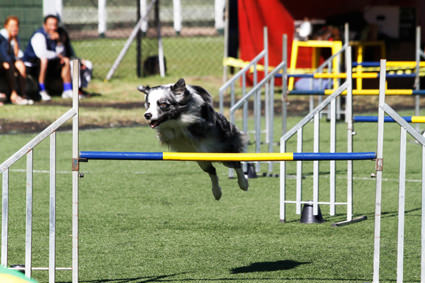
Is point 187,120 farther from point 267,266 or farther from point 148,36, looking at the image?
point 148,36

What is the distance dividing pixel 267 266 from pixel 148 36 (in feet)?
56.6

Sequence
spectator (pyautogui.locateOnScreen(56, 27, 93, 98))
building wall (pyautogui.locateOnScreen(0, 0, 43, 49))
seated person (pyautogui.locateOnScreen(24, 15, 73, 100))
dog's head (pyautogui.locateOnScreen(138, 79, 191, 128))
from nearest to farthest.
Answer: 1. dog's head (pyautogui.locateOnScreen(138, 79, 191, 128))
2. seated person (pyautogui.locateOnScreen(24, 15, 73, 100))
3. spectator (pyautogui.locateOnScreen(56, 27, 93, 98))
4. building wall (pyautogui.locateOnScreen(0, 0, 43, 49))

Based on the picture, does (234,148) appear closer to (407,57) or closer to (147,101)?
(147,101)

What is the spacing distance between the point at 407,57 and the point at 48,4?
8778mm

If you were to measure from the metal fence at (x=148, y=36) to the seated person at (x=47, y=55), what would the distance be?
415cm

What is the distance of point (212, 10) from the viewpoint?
4134 cm

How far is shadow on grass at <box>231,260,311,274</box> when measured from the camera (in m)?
6.45

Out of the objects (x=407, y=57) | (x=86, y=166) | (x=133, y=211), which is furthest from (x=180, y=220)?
(x=407, y=57)

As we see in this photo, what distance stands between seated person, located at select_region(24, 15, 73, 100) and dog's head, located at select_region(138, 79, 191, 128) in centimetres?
1215

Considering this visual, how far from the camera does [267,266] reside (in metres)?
6.55

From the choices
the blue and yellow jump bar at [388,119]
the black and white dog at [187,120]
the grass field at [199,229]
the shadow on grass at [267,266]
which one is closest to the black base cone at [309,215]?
the grass field at [199,229]

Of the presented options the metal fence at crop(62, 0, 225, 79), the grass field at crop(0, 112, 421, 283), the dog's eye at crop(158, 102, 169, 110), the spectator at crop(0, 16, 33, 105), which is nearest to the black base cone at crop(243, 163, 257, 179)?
the grass field at crop(0, 112, 421, 283)

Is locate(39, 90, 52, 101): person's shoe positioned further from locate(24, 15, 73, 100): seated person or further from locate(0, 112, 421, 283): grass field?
locate(0, 112, 421, 283): grass field

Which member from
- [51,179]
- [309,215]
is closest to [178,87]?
[51,179]
